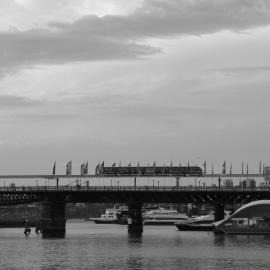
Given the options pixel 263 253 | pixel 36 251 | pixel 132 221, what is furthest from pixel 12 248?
pixel 132 221

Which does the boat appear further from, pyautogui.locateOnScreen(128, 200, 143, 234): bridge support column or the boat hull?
pyautogui.locateOnScreen(128, 200, 143, 234): bridge support column

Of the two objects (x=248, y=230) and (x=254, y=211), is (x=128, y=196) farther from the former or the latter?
(x=248, y=230)

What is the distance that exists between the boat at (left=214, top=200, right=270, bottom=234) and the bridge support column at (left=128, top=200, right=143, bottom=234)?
93.1ft

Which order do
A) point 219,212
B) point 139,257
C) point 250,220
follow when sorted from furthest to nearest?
1. point 219,212
2. point 250,220
3. point 139,257

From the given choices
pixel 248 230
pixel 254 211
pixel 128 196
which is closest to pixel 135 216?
pixel 128 196

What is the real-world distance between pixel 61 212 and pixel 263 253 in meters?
84.0

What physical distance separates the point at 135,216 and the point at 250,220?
110 feet

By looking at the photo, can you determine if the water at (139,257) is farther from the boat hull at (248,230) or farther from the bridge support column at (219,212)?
the bridge support column at (219,212)

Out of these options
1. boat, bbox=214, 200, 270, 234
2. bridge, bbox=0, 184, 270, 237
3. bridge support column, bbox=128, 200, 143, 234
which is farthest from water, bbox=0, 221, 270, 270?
bridge support column, bbox=128, 200, 143, 234

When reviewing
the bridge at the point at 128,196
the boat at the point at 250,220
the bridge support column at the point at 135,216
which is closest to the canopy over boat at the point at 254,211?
the boat at the point at 250,220

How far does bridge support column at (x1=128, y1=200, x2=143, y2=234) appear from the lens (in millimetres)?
188875

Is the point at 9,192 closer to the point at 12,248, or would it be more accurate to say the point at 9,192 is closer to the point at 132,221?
the point at 132,221

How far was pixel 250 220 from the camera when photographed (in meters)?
165

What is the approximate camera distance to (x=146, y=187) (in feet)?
608
